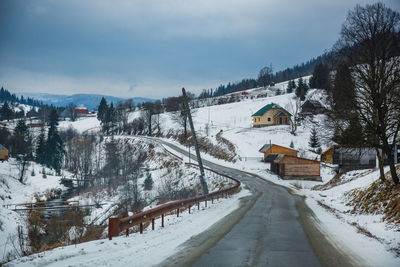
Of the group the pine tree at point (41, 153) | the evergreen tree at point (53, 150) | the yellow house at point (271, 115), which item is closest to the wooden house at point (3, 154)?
the evergreen tree at point (53, 150)

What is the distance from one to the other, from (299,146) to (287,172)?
20205 millimetres

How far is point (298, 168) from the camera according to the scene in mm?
50938

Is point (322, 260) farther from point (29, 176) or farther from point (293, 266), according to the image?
point (29, 176)

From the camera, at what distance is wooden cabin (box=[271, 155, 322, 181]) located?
50.7 metres

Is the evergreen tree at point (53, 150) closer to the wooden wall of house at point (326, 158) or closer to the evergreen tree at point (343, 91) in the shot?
the wooden wall of house at point (326, 158)

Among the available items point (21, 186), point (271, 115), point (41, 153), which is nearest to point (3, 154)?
point (41, 153)

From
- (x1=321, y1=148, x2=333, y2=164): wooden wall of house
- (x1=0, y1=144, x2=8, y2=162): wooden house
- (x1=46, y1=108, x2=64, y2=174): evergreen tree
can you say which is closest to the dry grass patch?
(x1=321, y1=148, x2=333, y2=164): wooden wall of house

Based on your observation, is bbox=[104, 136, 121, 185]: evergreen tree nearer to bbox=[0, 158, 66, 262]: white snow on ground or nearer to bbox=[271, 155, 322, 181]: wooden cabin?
bbox=[0, 158, 66, 262]: white snow on ground

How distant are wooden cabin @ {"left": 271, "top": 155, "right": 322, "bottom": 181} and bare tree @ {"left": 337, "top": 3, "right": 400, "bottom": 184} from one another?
117 ft

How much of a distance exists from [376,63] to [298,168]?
3851 centimetres

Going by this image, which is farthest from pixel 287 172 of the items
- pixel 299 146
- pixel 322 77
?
pixel 322 77

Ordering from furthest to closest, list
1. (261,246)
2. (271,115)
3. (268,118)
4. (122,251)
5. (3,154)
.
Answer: (271,115) → (268,118) → (3,154) → (261,246) → (122,251)

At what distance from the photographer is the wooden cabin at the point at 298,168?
50688mm

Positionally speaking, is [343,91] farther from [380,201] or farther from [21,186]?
[21,186]
